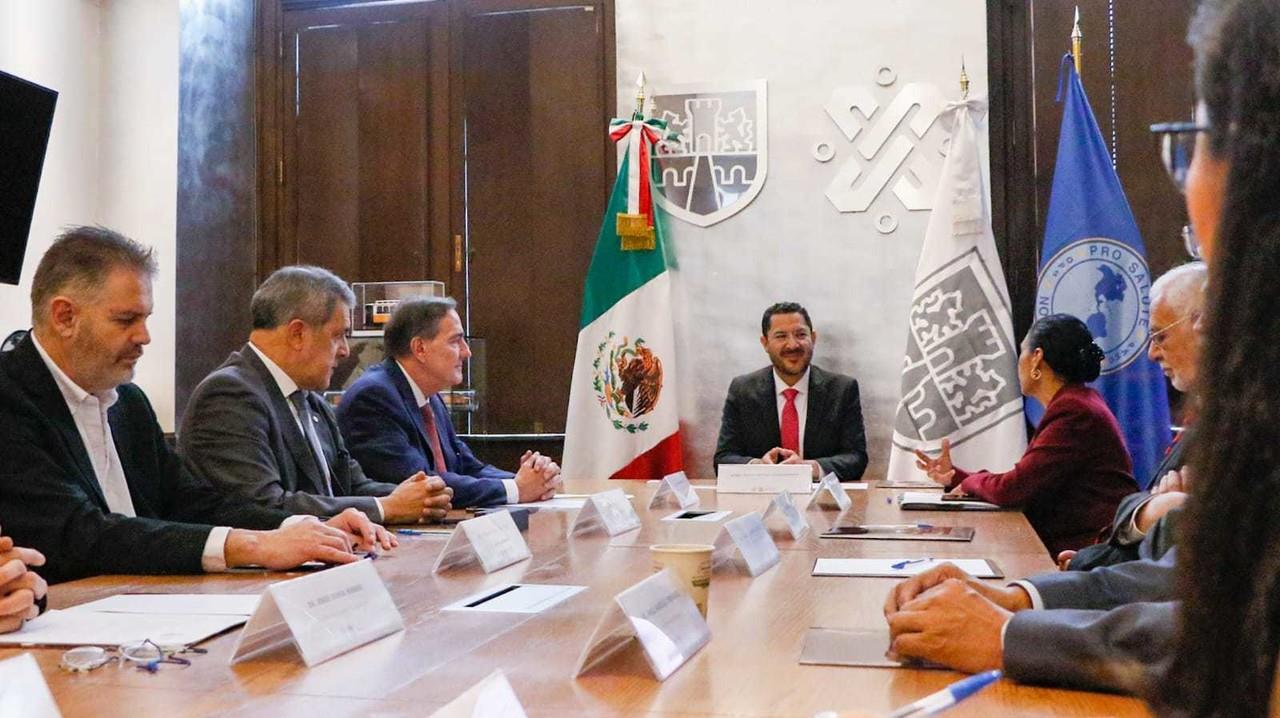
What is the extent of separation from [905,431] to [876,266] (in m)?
0.82

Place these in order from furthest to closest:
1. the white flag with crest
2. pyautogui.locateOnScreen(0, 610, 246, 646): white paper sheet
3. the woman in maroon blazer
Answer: the white flag with crest < the woman in maroon blazer < pyautogui.locateOnScreen(0, 610, 246, 646): white paper sheet

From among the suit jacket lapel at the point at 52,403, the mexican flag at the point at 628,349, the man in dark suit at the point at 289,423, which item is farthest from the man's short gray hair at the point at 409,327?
the suit jacket lapel at the point at 52,403

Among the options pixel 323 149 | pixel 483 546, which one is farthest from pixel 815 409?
pixel 483 546

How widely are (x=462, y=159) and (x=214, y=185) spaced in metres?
1.21

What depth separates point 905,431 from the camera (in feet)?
17.0

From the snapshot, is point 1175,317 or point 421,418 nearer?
point 1175,317

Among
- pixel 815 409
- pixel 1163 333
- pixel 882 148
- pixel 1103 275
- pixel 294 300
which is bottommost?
pixel 815 409

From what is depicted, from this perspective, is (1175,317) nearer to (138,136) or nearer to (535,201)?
(535,201)

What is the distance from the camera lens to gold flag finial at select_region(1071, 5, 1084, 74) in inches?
202

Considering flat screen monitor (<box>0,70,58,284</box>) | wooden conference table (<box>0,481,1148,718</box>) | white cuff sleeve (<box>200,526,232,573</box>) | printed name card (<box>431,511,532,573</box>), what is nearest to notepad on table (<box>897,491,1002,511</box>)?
wooden conference table (<box>0,481,1148,718</box>)

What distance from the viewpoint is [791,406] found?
5.27 metres

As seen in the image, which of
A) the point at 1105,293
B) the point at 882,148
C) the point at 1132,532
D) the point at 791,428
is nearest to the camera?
the point at 1132,532

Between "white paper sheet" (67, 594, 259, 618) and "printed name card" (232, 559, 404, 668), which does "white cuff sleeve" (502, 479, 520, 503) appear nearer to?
"white paper sheet" (67, 594, 259, 618)

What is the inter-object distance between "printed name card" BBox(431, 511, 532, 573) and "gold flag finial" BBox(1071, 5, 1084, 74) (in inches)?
150
